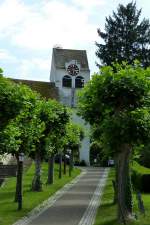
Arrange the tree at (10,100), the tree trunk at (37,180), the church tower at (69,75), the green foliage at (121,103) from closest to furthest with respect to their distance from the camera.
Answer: the tree at (10,100)
the green foliage at (121,103)
the tree trunk at (37,180)
the church tower at (69,75)

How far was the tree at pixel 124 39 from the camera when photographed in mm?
71062

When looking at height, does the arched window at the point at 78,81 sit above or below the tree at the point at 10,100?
above

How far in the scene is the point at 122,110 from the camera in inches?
850

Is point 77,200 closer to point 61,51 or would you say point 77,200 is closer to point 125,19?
point 125,19

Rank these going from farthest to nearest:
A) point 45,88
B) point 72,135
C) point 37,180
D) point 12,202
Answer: point 45,88 → point 72,135 → point 37,180 → point 12,202

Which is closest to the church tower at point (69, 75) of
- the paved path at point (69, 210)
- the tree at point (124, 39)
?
the tree at point (124, 39)

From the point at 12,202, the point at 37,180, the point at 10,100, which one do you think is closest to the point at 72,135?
the point at 37,180

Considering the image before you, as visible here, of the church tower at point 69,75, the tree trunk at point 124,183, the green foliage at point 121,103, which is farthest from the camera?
the church tower at point 69,75

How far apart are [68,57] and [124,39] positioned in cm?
2623

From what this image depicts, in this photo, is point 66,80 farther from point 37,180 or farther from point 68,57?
point 37,180

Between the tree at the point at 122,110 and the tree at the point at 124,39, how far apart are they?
49066mm

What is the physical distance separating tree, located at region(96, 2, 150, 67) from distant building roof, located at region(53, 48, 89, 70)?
2399 centimetres

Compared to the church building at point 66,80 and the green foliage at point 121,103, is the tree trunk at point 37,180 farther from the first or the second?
the church building at point 66,80

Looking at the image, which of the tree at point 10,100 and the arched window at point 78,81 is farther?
the arched window at point 78,81
